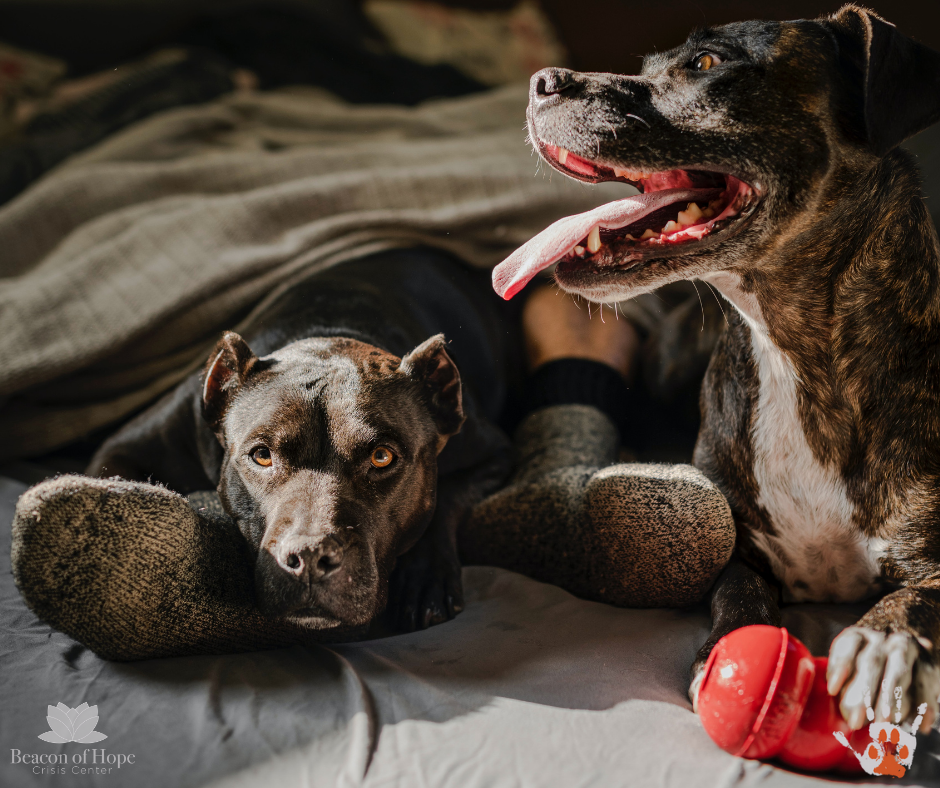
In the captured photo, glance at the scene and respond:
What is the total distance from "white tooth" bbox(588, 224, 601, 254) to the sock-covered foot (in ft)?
2.39

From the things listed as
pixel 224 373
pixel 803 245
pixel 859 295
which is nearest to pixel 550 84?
pixel 803 245

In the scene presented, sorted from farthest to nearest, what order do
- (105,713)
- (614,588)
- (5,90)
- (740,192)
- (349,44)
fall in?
(349,44), (5,90), (614,588), (740,192), (105,713)

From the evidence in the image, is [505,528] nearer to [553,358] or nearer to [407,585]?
[407,585]

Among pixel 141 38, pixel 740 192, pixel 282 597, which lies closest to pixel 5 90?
pixel 141 38

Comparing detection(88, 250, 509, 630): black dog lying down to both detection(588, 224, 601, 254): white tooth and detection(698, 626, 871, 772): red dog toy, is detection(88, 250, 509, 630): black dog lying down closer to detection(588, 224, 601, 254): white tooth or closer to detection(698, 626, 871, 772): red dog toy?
detection(588, 224, 601, 254): white tooth

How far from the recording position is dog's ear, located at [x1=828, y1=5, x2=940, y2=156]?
995mm

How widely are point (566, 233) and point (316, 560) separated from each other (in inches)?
24.2

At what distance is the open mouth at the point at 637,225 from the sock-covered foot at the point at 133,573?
1.96 feet

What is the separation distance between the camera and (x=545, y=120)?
42.8 inches

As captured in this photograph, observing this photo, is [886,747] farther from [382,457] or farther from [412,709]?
[382,457]

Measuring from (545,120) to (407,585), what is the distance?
0.81 m

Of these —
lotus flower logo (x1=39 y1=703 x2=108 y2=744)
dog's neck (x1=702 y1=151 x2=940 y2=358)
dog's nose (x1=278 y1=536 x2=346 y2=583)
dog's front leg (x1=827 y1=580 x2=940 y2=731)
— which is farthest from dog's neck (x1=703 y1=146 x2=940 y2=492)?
lotus flower logo (x1=39 y1=703 x2=108 y2=744)

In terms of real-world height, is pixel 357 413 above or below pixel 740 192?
below

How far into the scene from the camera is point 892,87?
1.00 metres
